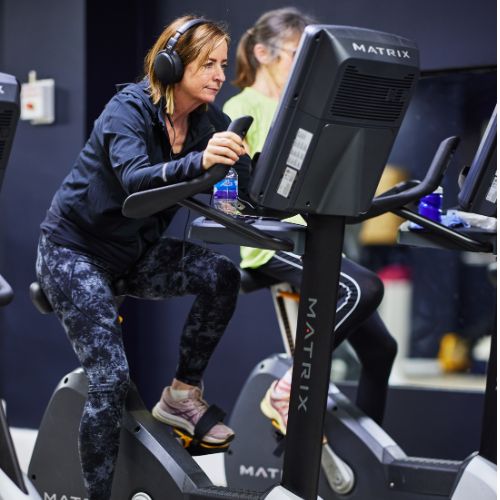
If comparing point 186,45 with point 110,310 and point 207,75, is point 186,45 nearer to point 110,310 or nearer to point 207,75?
point 207,75

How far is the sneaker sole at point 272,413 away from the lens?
3.52 meters

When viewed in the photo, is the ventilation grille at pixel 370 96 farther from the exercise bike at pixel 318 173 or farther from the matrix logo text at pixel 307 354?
the matrix logo text at pixel 307 354

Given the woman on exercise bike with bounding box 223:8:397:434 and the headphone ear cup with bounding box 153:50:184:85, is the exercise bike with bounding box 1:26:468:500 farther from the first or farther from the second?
the woman on exercise bike with bounding box 223:8:397:434

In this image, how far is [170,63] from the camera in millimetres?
2596

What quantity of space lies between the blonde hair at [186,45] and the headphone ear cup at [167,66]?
0.03 meters

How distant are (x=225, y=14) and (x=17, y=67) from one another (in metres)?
2.19

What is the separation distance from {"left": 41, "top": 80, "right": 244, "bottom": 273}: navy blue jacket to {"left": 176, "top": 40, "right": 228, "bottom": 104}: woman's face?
11cm

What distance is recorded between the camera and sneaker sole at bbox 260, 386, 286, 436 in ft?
11.6

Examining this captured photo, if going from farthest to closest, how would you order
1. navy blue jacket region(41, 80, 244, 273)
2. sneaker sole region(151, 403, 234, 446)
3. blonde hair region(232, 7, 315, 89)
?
Result: blonde hair region(232, 7, 315, 89)
sneaker sole region(151, 403, 234, 446)
navy blue jacket region(41, 80, 244, 273)

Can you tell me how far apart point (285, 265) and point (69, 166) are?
1626 mm

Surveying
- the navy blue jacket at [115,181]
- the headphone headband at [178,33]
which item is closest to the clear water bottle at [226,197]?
the navy blue jacket at [115,181]

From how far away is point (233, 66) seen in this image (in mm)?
3201

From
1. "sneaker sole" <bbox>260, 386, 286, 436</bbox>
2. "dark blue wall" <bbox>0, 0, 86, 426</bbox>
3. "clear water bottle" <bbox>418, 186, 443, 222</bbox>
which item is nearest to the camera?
"clear water bottle" <bbox>418, 186, 443, 222</bbox>

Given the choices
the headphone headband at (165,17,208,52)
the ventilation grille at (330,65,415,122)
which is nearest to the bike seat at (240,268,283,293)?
the headphone headband at (165,17,208,52)
